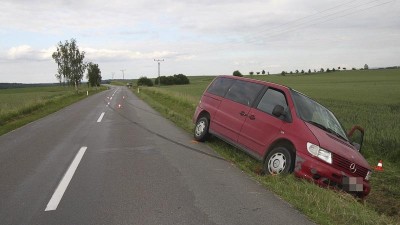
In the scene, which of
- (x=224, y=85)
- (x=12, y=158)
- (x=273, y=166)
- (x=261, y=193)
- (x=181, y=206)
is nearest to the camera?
(x=181, y=206)

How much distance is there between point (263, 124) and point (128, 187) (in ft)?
10.2

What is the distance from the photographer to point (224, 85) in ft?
32.8

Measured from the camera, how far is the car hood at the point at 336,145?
6.52 meters

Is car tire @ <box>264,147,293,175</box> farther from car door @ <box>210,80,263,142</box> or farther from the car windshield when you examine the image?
car door @ <box>210,80,263,142</box>

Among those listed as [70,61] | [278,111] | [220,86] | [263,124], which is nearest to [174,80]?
[70,61]

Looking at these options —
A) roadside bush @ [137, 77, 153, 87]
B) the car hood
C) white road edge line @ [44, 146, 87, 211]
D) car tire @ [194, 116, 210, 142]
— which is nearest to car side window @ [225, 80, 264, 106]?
car tire @ [194, 116, 210, 142]

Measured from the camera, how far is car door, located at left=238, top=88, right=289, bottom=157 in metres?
7.50

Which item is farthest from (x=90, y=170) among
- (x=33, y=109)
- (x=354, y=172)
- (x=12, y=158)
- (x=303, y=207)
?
(x=33, y=109)

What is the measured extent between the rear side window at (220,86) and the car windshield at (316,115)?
7.26ft

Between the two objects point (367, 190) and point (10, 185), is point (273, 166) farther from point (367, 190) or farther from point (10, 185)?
point (10, 185)

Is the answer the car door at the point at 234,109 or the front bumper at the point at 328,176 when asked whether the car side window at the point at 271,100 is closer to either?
the car door at the point at 234,109

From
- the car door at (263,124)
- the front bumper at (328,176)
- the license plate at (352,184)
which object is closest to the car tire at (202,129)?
the car door at (263,124)

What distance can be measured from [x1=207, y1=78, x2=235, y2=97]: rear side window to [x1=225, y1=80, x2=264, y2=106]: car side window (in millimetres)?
223

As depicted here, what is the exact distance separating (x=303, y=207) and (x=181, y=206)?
5.32ft
